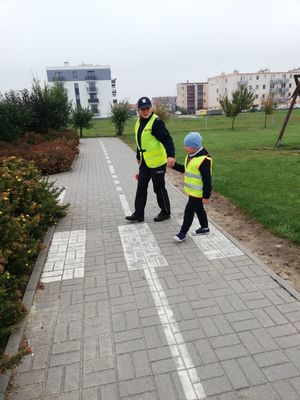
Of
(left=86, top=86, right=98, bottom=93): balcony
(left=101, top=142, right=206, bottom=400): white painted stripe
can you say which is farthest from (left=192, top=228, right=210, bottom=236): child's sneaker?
(left=86, top=86, right=98, bottom=93): balcony

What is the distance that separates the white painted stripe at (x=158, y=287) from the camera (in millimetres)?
2400

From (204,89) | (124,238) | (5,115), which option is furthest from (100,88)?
(124,238)

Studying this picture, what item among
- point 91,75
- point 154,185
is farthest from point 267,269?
point 91,75

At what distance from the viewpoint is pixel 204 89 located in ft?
407

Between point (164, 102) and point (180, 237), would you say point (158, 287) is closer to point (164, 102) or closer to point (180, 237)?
point (180, 237)

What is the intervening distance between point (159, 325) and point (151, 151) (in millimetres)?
3156

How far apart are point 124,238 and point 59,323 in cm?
221

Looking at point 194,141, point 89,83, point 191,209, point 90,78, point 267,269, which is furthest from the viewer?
point 90,78

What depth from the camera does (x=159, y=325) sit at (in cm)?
301

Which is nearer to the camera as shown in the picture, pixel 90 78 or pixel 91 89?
pixel 91 89

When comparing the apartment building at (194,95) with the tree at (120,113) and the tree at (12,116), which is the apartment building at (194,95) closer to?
the tree at (120,113)

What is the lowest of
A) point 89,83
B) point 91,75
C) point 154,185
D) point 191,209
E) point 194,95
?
point 191,209

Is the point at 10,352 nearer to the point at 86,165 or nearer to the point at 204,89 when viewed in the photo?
the point at 86,165

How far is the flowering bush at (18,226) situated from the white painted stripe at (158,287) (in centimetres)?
134
